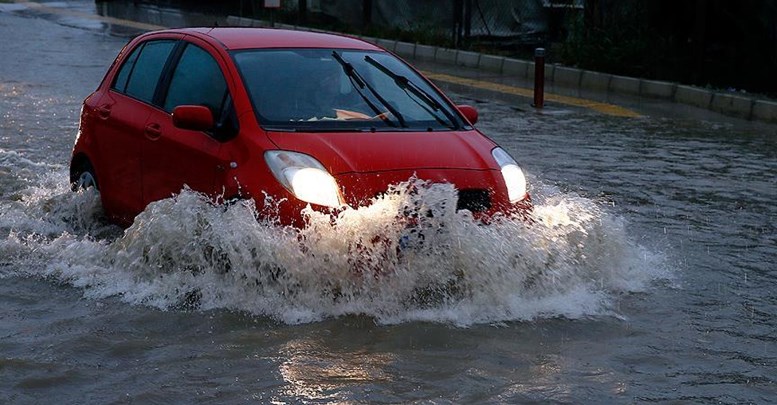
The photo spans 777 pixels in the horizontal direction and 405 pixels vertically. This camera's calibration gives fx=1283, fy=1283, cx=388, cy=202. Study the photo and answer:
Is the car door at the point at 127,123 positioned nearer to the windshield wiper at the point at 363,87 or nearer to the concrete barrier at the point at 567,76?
the windshield wiper at the point at 363,87

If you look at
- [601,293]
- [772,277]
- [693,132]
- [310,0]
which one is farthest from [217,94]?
[310,0]

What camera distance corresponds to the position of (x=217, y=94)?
7484 millimetres

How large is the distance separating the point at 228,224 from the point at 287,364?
1143mm

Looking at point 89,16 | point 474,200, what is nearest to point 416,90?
point 474,200

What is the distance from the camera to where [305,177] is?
6.54m

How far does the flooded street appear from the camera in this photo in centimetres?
552

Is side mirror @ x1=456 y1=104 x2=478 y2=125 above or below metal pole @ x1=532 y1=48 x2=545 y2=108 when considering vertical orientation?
above

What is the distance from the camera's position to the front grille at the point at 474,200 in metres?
6.74

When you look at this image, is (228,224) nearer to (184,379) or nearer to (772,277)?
(184,379)

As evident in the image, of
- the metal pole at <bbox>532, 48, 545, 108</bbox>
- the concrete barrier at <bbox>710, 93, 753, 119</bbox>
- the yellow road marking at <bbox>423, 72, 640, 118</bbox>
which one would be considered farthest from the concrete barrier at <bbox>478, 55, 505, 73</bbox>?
the concrete barrier at <bbox>710, 93, 753, 119</bbox>

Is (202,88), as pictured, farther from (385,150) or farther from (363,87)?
(385,150)

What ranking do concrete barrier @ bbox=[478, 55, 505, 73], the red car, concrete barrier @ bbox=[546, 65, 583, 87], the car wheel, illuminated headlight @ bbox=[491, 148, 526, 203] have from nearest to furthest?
the red car, illuminated headlight @ bbox=[491, 148, 526, 203], the car wheel, concrete barrier @ bbox=[546, 65, 583, 87], concrete barrier @ bbox=[478, 55, 505, 73]

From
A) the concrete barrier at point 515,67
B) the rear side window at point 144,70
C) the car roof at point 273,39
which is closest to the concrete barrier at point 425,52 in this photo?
the concrete barrier at point 515,67

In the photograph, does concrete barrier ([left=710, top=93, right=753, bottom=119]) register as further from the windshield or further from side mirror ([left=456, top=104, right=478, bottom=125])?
the windshield
